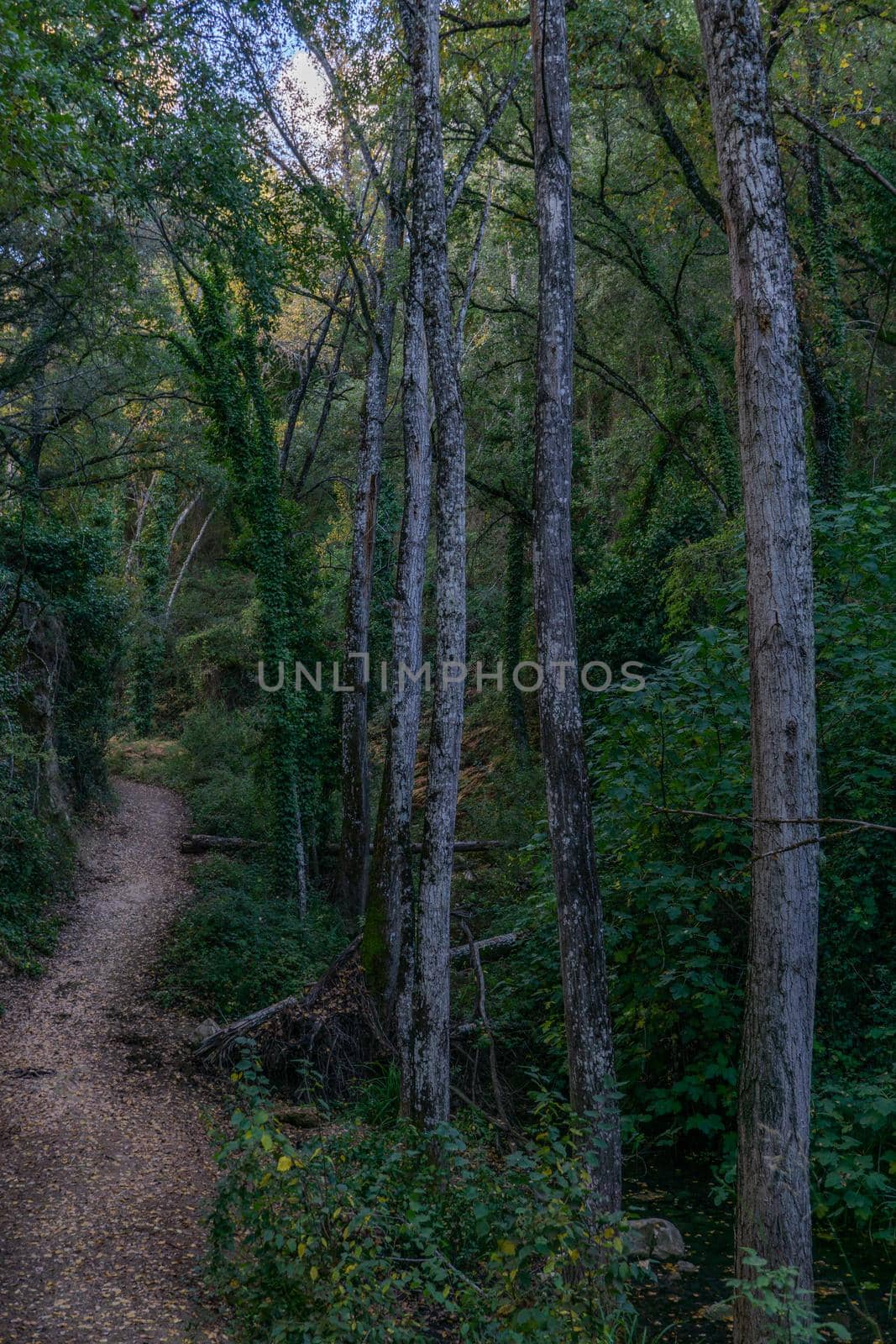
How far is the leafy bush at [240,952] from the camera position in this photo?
1080cm

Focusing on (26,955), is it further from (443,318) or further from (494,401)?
(494,401)

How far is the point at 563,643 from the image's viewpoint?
5.72 meters

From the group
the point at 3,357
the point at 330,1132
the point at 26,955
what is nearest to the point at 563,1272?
the point at 330,1132

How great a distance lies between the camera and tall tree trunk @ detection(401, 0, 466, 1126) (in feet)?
22.2

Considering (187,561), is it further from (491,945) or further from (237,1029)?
(237,1029)

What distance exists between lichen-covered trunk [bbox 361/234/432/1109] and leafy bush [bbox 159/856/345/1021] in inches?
59.8

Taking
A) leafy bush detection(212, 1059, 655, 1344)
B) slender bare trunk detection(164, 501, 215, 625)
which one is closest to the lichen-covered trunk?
leafy bush detection(212, 1059, 655, 1344)

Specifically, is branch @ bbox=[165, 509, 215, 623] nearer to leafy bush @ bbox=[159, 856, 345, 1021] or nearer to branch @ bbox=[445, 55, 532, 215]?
leafy bush @ bbox=[159, 856, 345, 1021]

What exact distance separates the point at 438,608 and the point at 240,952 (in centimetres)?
665

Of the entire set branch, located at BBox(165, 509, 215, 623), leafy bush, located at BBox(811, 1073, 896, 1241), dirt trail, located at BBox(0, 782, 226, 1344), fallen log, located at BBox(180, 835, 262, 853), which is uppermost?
branch, located at BBox(165, 509, 215, 623)

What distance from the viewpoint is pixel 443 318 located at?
723 centimetres

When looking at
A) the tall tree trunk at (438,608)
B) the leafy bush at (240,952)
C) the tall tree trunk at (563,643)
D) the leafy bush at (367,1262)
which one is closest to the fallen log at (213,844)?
the leafy bush at (240,952)

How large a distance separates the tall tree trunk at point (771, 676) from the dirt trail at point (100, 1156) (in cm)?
279

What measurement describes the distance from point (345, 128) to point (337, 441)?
1035cm
